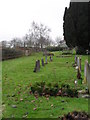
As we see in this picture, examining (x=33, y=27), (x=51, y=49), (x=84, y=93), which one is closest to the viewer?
(x=84, y=93)

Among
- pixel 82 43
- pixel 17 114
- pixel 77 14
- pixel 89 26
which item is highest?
pixel 77 14

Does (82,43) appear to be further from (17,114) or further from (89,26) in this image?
(17,114)

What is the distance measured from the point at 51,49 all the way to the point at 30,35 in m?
7.70

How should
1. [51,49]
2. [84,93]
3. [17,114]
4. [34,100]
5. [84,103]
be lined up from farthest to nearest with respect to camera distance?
[51,49], [84,93], [34,100], [84,103], [17,114]

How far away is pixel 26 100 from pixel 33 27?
45394 millimetres

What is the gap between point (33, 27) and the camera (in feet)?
163

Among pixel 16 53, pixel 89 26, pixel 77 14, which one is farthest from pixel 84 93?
pixel 16 53

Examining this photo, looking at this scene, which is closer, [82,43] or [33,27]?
[82,43]

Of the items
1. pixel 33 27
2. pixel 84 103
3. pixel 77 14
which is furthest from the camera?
pixel 33 27

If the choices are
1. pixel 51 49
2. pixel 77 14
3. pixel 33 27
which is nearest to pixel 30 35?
pixel 33 27

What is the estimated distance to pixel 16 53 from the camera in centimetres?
2948

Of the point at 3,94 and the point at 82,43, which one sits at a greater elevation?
the point at 82,43

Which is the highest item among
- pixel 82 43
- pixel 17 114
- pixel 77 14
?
pixel 77 14

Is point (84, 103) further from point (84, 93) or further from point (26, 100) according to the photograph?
point (26, 100)
